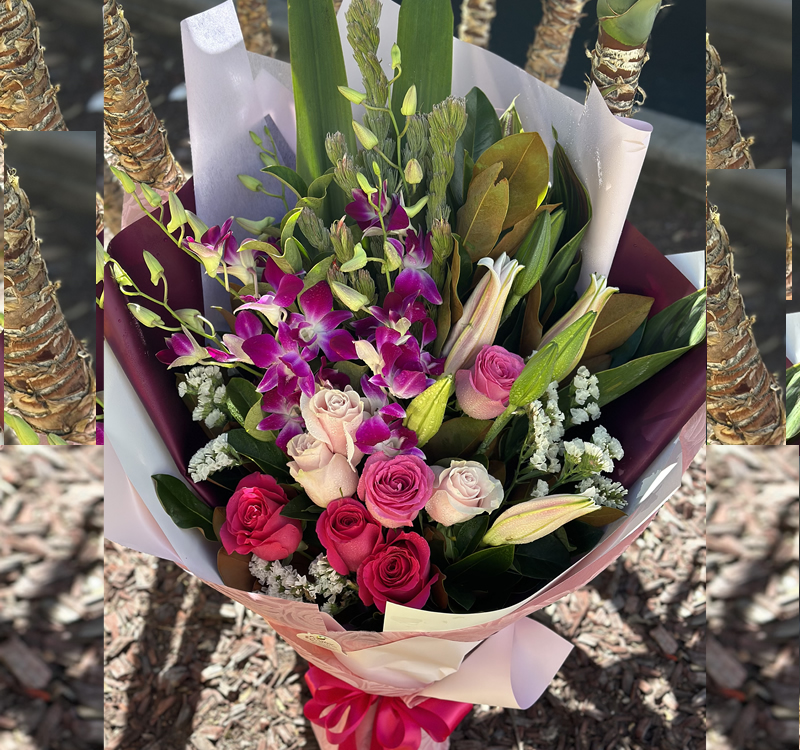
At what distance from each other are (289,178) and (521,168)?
0.20 metres

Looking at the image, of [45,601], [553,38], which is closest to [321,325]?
[45,601]

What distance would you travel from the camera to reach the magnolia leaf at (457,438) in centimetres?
57

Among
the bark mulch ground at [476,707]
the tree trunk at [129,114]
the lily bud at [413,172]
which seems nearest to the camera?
the lily bud at [413,172]

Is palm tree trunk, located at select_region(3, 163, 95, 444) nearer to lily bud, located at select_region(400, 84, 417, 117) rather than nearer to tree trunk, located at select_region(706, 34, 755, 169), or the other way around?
lily bud, located at select_region(400, 84, 417, 117)

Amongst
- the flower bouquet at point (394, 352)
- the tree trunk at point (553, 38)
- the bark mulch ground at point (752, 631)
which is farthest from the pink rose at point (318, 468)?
the tree trunk at point (553, 38)

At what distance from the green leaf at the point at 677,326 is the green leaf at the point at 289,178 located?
328 millimetres

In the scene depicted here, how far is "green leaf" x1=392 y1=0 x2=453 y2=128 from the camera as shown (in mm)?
590

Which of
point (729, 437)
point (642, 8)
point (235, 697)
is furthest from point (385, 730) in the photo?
point (642, 8)

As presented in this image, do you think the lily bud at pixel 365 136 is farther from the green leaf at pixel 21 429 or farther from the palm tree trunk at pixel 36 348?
the green leaf at pixel 21 429

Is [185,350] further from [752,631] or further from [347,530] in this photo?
[752,631]

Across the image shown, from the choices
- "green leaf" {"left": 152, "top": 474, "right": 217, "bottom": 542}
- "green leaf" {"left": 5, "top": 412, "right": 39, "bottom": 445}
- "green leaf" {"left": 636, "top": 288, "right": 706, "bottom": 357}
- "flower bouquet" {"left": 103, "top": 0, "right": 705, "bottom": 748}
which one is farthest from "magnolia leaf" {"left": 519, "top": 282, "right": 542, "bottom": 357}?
"green leaf" {"left": 5, "top": 412, "right": 39, "bottom": 445}

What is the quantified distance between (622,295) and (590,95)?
169mm

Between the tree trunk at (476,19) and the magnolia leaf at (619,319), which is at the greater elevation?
the magnolia leaf at (619,319)

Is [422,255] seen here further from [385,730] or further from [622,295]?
[385,730]
